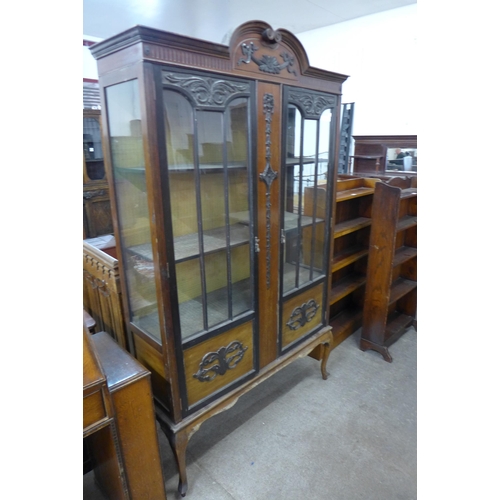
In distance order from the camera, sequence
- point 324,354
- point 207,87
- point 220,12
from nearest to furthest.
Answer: point 207,87
point 324,354
point 220,12

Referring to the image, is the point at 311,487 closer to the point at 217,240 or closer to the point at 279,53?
the point at 217,240

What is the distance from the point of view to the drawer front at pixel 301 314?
177 centimetres

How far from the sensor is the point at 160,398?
1.42 meters

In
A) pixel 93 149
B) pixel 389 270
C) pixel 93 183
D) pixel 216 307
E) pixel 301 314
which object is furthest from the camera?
pixel 93 149

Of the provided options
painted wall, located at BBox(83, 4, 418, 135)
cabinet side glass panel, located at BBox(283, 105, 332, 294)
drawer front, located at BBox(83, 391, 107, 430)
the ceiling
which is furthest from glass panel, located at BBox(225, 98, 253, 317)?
painted wall, located at BBox(83, 4, 418, 135)

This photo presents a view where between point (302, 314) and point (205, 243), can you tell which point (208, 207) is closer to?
point (205, 243)

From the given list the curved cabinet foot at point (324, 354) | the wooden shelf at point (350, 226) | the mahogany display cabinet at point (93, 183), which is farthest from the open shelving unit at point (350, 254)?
the mahogany display cabinet at point (93, 183)

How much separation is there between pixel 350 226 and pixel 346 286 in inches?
19.0

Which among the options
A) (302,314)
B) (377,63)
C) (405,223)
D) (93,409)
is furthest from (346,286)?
(377,63)

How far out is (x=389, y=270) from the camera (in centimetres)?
228

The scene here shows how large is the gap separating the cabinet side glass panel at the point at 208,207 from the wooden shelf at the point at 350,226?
997 millimetres

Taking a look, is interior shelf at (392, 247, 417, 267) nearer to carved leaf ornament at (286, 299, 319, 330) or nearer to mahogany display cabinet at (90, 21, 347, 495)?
carved leaf ornament at (286, 299, 319, 330)

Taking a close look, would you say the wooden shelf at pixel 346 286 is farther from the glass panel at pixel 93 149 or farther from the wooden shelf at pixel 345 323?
the glass panel at pixel 93 149
